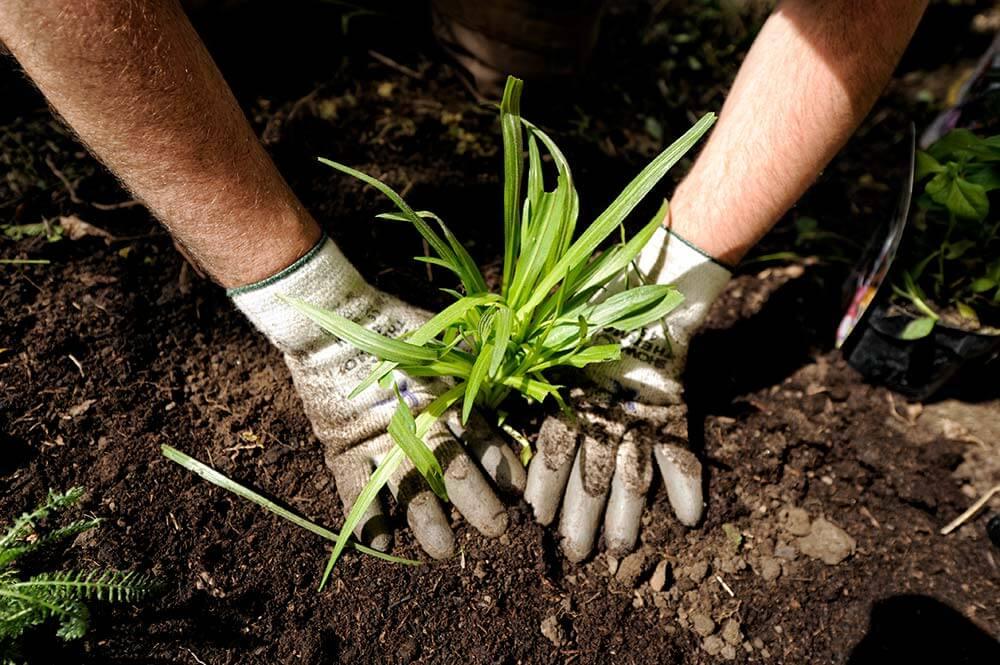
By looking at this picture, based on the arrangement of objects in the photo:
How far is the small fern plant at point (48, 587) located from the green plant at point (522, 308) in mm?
367

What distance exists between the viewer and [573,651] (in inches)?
49.1

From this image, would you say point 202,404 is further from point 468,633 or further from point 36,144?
point 36,144

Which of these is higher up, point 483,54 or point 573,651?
point 483,54

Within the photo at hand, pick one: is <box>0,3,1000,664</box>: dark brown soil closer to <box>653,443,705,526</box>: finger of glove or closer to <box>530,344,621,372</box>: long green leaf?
<box>653,443,705,526</box>: finger of glove

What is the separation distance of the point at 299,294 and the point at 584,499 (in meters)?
0.68

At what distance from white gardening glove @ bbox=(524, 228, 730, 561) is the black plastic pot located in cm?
48

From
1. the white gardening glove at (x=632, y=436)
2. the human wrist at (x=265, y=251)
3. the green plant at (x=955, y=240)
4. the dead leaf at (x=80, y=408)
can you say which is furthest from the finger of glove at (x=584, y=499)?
the dead leaf at (x=80, y=408)

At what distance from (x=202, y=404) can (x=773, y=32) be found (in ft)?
4.58

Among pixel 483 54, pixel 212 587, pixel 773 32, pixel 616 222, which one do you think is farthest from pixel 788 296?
pixel 212 587

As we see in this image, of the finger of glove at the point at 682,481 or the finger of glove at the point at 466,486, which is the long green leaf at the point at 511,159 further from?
the finger of glove at the point at 682,481

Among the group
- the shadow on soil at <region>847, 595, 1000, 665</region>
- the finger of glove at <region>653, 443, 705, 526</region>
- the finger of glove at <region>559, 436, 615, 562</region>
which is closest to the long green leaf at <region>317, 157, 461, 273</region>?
the finger of glove at <region>559, 436, 615, 562</region>

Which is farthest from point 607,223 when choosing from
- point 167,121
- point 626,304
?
point 167,121

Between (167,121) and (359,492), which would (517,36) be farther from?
(359,492)

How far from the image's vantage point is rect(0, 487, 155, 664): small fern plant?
100cm
